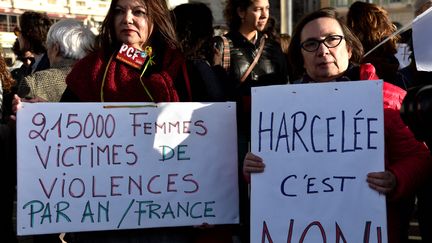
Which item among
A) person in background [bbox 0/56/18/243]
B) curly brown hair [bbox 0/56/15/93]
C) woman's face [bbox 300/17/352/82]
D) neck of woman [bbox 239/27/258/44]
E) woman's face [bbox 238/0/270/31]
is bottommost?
person in background [bbox 0/56/18/243]

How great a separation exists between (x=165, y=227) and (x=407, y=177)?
39.7 inches

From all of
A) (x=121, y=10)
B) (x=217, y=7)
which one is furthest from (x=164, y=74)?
(x=217, y=7)

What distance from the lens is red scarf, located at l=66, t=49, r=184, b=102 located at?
2.75 metres

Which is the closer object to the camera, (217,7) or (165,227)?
(165,227)

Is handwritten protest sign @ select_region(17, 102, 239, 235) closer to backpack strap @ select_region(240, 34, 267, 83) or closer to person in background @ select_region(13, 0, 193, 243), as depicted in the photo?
person in background @ select_region(13, 0, 193, 243)

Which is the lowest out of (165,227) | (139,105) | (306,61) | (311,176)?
(165,227)

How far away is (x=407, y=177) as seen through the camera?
236 centimetres

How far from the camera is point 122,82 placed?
9.07ft

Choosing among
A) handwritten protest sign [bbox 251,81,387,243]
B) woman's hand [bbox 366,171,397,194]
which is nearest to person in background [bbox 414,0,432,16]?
handwritten protest sign [bbox 251,81,387,243]

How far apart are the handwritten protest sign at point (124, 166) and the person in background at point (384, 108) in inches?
9.6

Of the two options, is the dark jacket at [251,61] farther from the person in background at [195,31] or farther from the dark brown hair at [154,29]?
the dark brown hair at [154,29]

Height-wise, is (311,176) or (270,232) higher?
(311,176)

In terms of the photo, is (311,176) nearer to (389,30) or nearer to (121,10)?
(121,10)

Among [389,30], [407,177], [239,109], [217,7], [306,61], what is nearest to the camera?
[407,177]
